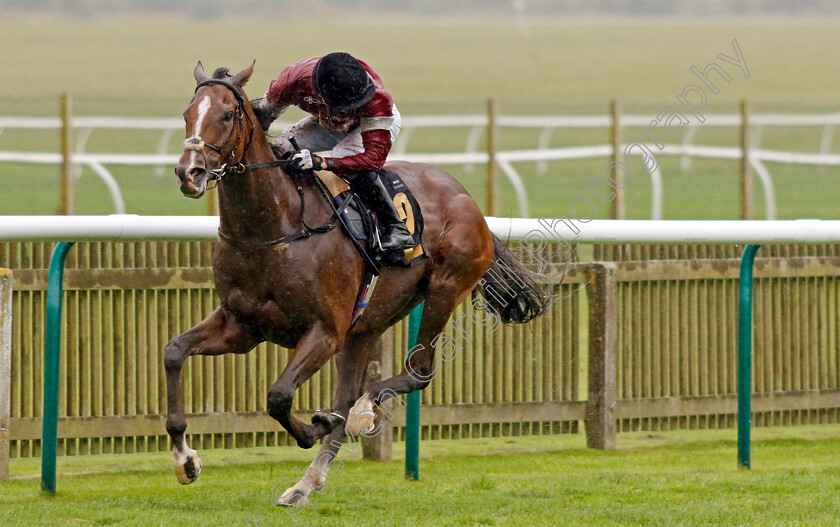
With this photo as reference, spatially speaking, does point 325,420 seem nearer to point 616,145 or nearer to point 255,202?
point 255,202

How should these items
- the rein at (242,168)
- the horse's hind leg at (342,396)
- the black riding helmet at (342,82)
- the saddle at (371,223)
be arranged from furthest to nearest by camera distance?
the horse's hind leg at (342,396) → the saddle at (371,223) → the black riding helmet at (342,82) → the rein at (242,168)

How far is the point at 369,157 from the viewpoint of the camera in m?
4.74

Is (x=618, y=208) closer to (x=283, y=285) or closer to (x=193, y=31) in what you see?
(x=283, y=285)

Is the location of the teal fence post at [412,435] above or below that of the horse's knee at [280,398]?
below

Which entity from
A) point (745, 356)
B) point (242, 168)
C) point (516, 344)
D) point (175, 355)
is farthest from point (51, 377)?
point (745, 356)

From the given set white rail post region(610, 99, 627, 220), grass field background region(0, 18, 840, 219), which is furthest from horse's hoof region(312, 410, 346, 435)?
grass field background region(0, 18, 840, 219)

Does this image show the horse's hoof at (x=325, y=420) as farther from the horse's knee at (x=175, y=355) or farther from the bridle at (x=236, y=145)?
the bridle at (x=236, y=145)

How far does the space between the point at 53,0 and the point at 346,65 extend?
5985 cm

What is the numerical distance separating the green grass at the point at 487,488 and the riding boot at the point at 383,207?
103 cm

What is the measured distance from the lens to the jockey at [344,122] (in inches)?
182

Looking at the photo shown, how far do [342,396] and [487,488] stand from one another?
2.51 feet

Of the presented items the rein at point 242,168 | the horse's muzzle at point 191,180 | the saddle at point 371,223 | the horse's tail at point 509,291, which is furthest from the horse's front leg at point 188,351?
the horse's tail at point 509,291

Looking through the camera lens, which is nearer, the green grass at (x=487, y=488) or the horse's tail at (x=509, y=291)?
the green grass at (x=487, y=488)

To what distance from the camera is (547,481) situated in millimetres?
5609
